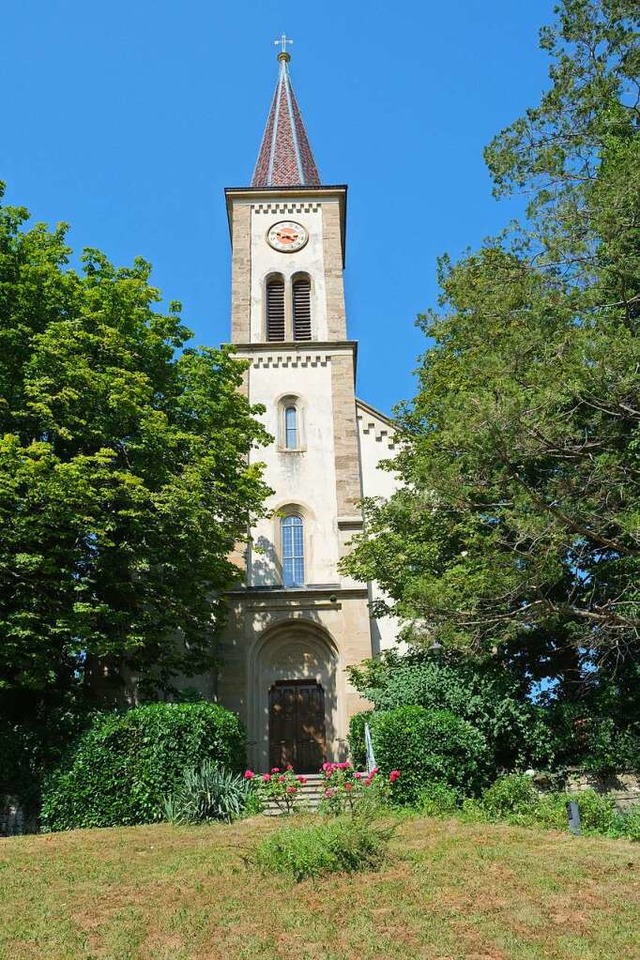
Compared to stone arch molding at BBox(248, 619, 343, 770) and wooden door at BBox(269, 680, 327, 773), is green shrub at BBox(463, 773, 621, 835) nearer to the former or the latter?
wooden door at BBox(269, 680, 327, 773)

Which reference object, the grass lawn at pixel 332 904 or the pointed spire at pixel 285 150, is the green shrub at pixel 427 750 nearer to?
the grass lawn at pixel 332 904

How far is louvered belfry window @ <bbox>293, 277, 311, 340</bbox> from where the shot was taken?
90.9 ft

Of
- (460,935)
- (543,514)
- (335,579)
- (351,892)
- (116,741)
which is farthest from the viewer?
(335,579)

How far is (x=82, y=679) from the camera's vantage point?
17.1 metres

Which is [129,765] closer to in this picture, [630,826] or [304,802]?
[304,802]

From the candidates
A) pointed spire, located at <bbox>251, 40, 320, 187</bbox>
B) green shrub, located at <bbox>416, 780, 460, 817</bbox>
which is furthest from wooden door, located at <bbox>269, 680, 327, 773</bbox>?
pointed spire, located at <bbox>251, 40, 320, 187</bbox>

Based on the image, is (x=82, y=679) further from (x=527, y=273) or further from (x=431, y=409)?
(x=527, y=273)

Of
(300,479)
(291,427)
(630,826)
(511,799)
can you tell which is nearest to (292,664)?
(300,479)

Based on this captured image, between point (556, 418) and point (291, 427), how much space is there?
14023mm

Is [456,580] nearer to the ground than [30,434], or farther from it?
nearer to the ground

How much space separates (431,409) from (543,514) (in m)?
6.50

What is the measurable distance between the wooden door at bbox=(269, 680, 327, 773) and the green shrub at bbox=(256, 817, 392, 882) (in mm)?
11389

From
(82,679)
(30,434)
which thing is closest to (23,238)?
(30,434)

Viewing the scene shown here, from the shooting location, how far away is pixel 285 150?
34.8 m
